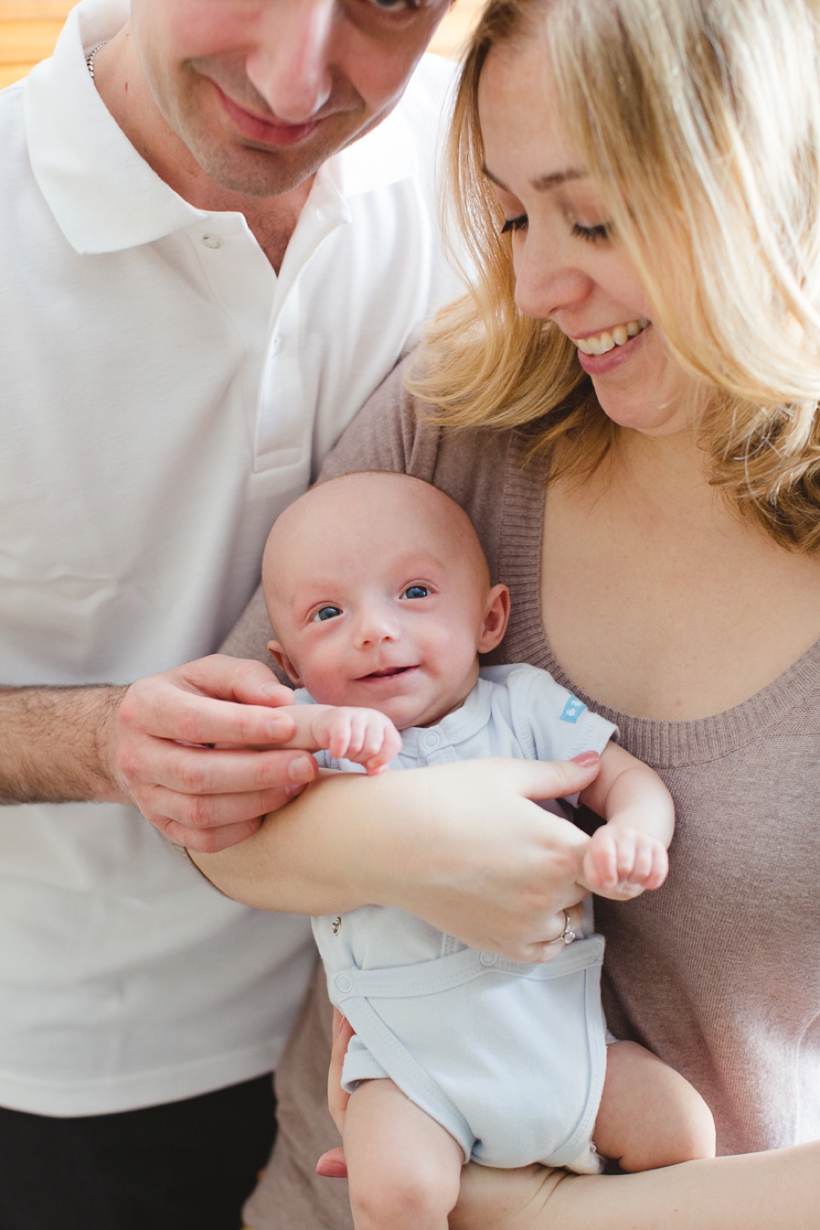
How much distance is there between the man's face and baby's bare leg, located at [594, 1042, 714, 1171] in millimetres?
1240

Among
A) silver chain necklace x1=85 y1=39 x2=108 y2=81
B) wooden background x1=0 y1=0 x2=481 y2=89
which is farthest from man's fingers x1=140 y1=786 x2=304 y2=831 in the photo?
wooden background x1=0 y1=0 x2=481 y2=89

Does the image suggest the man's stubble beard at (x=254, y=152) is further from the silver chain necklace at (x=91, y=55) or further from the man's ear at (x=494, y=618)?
the man's ear at (x=494, y=618)

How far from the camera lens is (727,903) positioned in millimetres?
1262

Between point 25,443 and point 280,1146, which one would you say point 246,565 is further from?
point 280,1146

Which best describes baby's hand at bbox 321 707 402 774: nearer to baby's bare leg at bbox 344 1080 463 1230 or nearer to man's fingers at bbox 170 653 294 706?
man's fingers at bbox 170 653 294 706

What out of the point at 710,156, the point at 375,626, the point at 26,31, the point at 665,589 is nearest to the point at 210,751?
the point at 375,626

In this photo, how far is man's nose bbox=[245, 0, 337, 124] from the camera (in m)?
1.21

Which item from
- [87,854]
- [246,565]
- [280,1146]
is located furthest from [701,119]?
[280,1146]

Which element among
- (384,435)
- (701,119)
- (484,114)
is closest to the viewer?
(701,119)

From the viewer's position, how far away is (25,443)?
1499 mm

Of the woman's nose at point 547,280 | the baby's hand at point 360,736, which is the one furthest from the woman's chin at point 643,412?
the baby's hand at point 360,736

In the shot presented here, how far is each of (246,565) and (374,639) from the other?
1.49 feet

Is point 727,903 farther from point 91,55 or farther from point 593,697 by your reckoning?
point 91,55

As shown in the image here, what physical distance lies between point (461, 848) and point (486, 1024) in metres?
0.24
